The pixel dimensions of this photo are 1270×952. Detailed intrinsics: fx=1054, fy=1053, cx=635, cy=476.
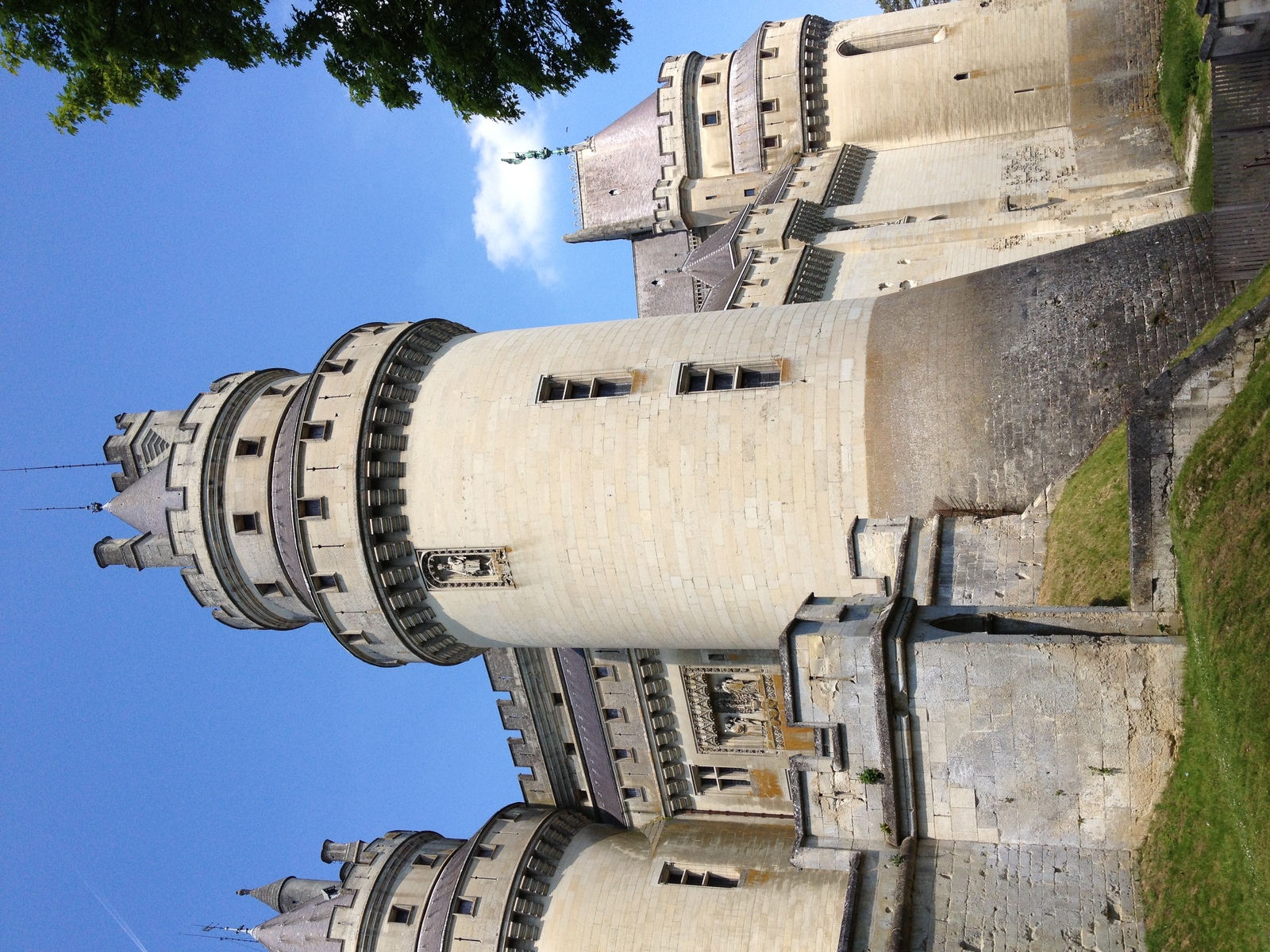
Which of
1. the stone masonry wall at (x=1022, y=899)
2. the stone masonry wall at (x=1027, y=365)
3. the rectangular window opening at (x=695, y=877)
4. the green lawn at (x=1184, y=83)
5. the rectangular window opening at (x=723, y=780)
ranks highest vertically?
the green lawn at (x=1184, y=83)

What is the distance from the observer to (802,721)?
1256 cm

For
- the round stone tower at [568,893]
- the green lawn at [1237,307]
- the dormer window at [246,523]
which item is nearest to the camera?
the green lawn at [1237,307]

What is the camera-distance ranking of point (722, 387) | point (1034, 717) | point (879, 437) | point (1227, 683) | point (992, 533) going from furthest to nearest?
point (722, 387)
point (879, 437)
point (992, 533)
point (1034, 717)
point (1227, 683)

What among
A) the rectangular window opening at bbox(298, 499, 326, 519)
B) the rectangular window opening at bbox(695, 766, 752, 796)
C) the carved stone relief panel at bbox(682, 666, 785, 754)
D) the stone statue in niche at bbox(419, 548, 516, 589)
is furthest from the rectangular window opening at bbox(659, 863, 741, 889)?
the rectangular window opening at bbox(298, 499, 326, 519)

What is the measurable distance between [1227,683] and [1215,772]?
97cm

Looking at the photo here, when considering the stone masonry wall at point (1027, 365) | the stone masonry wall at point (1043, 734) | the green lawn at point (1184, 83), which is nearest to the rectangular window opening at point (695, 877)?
the stone masonry wall at point (1027, 365)

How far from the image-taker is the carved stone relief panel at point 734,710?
883 inches

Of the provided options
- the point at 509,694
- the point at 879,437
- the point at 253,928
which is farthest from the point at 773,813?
the point at 253,928

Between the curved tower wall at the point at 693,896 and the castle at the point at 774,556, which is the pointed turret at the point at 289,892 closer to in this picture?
the castle at the point at 774,556

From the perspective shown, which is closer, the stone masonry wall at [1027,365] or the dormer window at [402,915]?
the stone masonry wall at [1027,365]

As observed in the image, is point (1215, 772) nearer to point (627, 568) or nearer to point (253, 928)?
point (627, 568)

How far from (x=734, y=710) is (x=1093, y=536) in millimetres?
11213

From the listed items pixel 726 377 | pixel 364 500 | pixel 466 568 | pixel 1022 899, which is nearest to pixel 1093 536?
pixel 1022 899

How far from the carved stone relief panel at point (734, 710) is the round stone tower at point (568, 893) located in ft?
5.69
